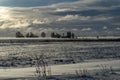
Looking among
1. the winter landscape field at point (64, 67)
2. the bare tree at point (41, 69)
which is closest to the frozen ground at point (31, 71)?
the winter landscape field at point (64, 67)

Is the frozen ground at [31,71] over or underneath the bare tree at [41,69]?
underneath

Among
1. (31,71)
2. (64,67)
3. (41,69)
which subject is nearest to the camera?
(41,69)

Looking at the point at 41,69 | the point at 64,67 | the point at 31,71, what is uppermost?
the point at 41,69

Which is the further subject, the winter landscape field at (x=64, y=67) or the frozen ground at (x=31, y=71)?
the frozen ground at (x=31, y=71)

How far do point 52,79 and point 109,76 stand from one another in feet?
14.5

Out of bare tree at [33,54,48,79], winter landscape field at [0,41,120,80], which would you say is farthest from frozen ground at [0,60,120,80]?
bare tree at [33,54,48,79]

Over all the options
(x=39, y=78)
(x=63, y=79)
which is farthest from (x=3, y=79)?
(x=63, y=79)

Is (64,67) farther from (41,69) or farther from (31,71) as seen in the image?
(31,71)

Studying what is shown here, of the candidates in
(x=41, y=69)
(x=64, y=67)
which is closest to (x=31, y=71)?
(x=41, y=69)

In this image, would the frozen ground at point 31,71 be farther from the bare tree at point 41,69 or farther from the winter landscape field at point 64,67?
the bare tree at point 41,69

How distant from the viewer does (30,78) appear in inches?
1053

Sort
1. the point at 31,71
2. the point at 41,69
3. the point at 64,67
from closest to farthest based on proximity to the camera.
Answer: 1. the point at 41,69
2. the point at 31,71
3. the point at 64,67

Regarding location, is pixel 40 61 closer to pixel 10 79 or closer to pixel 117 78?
pixel 10 79

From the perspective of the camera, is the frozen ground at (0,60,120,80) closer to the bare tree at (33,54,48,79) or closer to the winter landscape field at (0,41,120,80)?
the winter landscape field at (0,41,120,80)
